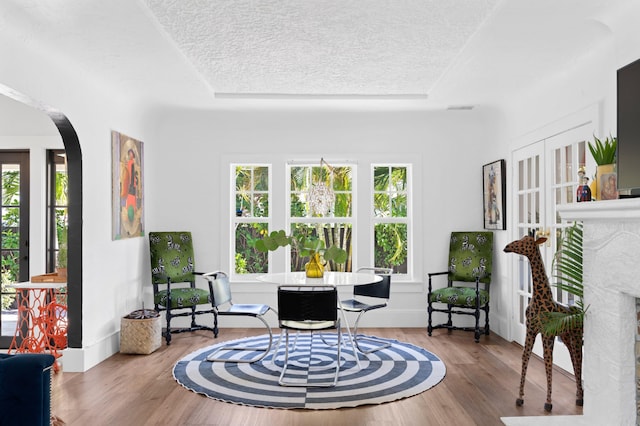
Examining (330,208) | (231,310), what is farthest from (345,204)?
(231,310)

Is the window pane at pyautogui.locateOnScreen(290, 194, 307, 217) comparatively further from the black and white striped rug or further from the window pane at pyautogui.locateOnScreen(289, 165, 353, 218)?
the black and white striped rug

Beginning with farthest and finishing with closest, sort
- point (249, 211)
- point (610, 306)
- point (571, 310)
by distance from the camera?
point (249, 211), point (571, 310), point (610, 306)

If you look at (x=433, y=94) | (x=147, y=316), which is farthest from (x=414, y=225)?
(x=147, y=316)

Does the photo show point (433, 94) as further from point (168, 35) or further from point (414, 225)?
point (168, 35)

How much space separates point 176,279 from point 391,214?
274cm

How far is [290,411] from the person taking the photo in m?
3.64

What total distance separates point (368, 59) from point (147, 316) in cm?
330

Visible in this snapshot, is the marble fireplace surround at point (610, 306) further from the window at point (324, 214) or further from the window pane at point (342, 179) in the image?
the window pane at point (342, 179)

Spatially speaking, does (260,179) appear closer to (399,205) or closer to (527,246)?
(399,205)

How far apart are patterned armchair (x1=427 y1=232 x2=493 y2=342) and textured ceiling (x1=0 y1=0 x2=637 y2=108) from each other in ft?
5.65

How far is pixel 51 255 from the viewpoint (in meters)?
5.72

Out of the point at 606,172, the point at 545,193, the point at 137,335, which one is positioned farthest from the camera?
the point at 137,335

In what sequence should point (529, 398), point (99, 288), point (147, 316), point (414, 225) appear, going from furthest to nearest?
point (414, 225), point (147, 316), point (99, 288), point (529, 398)

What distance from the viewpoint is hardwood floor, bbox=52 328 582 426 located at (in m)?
3.47
